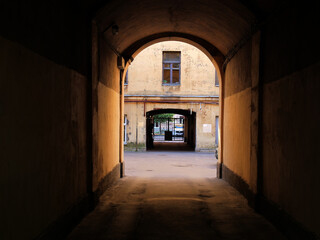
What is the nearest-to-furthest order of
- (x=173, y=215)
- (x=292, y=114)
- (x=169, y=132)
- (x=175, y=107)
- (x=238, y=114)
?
1. (x=292, y=114)
2. (x=173, y=215)
3. (x=238, y=114)
4. (x=175, y=107)
5. (x=169, y=132)

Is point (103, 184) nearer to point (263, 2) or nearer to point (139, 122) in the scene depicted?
point (263, 2)

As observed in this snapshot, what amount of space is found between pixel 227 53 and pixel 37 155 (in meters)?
7.00

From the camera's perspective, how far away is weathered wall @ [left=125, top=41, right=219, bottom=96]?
19.3 meters

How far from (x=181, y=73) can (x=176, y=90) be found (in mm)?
1123

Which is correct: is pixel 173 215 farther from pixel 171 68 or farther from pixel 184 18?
pixel 171 68

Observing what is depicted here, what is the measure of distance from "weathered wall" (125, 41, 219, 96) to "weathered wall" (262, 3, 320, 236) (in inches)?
538

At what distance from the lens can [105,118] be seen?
7.45 m

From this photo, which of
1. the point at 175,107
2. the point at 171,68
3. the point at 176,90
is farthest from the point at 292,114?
the point at 171,68

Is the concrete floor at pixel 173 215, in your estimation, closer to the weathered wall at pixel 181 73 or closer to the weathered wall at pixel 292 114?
the weathered wall at pixel 292 114

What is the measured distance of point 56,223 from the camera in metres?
4.06

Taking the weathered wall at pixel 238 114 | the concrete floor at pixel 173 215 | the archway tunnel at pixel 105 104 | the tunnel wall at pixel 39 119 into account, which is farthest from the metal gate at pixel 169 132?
the tunnel wall at pixel 39 119

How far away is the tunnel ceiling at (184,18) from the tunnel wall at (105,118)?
546mm

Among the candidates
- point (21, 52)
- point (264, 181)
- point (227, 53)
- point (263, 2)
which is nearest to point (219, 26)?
point (227, 53)

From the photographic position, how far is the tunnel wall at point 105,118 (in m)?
6.32
